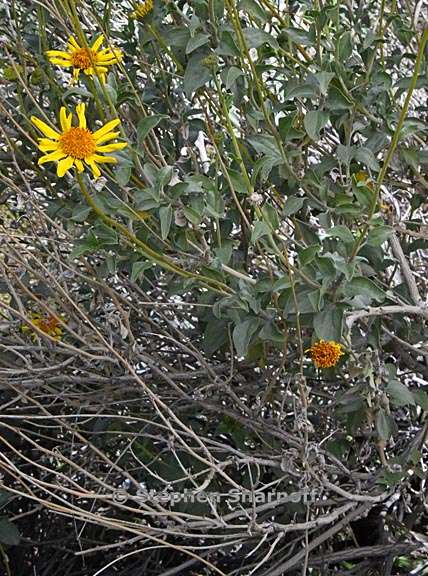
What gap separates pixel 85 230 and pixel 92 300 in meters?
0.13

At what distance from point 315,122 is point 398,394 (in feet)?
1.46

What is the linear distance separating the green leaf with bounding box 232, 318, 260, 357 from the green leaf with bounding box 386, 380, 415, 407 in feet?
0.82

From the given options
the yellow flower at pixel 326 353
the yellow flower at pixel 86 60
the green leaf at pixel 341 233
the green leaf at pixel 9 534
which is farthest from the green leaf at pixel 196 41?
the green leaf at pixel 9 534

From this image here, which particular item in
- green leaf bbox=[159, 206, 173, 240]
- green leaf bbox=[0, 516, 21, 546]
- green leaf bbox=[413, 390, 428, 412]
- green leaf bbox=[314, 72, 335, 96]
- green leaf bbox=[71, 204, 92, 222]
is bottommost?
green leaf bbox=[0, 516, 21, 546]

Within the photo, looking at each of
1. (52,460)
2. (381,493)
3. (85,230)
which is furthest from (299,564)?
(85,230)

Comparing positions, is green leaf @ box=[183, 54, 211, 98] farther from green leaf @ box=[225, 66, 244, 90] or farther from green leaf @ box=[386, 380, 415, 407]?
green leaf @ box=[386, 380, 415, 407]

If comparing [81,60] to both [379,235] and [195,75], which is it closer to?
[195,75]

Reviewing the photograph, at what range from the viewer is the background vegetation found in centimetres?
137

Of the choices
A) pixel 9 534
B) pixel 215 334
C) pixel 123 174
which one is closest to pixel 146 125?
pixel 123 174

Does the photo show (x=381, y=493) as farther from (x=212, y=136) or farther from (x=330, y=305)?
(x=212, y=136)

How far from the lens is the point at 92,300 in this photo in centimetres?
170

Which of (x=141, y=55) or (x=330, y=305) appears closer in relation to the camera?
(x=330, y=305)

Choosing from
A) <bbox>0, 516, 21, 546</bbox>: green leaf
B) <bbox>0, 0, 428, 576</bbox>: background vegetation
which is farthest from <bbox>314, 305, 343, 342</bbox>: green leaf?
<bbox>0, 516, 21, 546</bbox>: green leaf

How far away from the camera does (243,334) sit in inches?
55.6
